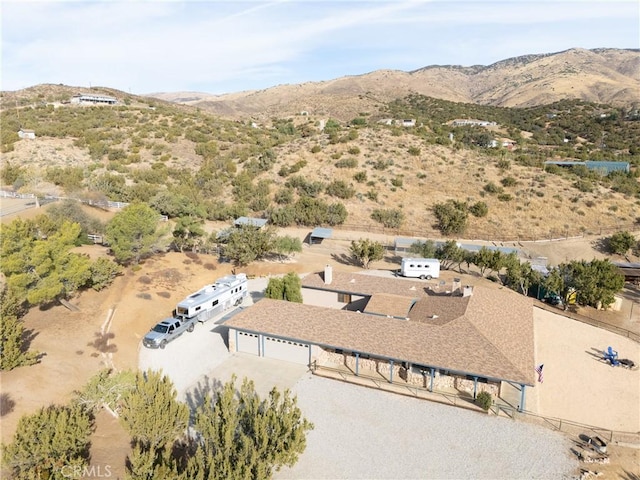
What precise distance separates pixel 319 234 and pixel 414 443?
35.3 metres

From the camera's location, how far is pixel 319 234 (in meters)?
51.1

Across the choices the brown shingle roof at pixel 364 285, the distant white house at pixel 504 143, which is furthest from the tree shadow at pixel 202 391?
the distant white house at pixel 504 143

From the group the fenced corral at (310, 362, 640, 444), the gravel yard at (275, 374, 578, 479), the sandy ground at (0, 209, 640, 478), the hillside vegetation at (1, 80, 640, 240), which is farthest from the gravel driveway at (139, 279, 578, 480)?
the hillside vegetation at (1, 80, 640, 240)

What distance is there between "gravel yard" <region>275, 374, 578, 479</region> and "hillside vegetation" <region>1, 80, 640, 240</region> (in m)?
34.5

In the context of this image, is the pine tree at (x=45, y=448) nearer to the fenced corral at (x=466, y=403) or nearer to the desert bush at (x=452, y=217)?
the fenced corral at (x=466, y=403)

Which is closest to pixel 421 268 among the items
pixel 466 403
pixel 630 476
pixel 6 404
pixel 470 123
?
pixel 466 403

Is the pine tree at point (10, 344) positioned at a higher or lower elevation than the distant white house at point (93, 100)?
lower

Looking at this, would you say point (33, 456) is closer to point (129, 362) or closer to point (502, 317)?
point (129, 362)

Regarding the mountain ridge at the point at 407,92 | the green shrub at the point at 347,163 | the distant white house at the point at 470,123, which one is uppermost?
the mountain ridge at the point at 407,92

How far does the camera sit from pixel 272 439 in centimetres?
1295

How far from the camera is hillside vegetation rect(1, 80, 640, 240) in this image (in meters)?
56.9

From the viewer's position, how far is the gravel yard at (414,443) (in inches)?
623

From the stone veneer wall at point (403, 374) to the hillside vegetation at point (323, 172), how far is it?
99.2 feet

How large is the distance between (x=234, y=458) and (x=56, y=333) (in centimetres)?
1811
